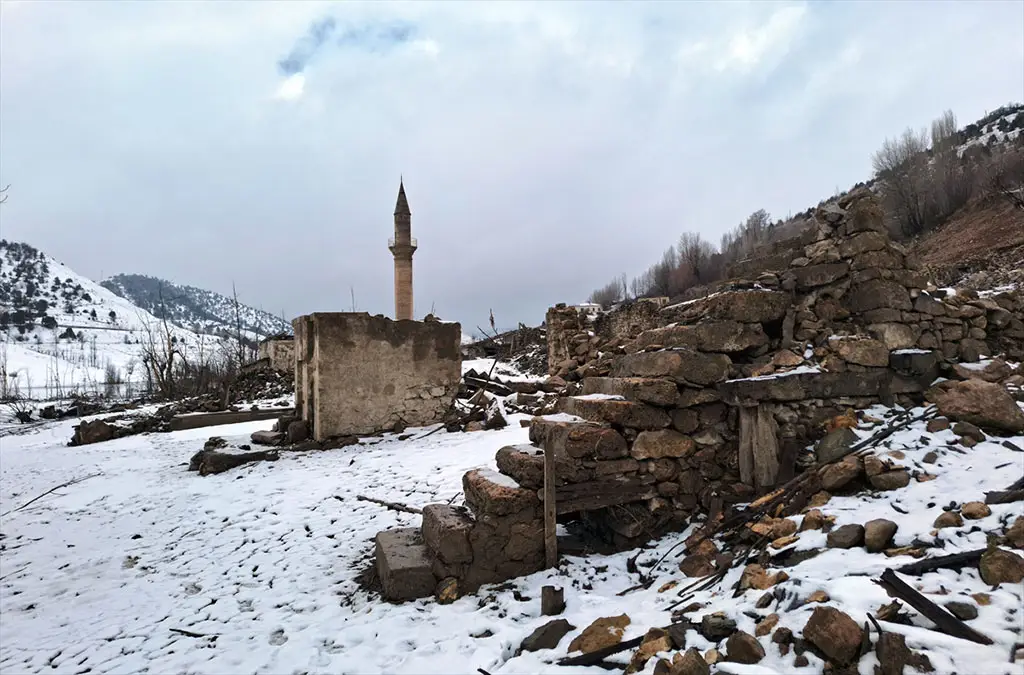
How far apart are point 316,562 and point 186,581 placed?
1130 millimetres

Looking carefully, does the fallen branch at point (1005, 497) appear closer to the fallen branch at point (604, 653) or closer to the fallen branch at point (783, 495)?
the fallen branch at point (783, 495)

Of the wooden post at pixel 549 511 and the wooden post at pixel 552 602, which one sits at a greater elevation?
the wooden post at pixel 549 511

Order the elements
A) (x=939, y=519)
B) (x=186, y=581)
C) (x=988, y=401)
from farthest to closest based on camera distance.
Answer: (x=186, y=581) < (x=988, y=401) < (x=939, y=519)

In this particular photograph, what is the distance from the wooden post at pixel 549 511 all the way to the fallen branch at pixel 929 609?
7.50ft

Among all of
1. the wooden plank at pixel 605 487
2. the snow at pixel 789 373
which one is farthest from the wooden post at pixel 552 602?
the snow at pixel 789 373

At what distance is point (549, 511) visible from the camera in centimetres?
431

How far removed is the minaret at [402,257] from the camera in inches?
986

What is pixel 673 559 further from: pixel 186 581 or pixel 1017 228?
pixel 1017 228

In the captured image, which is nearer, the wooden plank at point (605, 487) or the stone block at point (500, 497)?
the stone block at point (500, 497)

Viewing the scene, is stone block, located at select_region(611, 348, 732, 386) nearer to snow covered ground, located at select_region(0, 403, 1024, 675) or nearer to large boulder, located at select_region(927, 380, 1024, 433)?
snow covered ground, located at select_region(0, 403, 1024, 675)

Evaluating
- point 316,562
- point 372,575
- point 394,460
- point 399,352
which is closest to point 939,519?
point 372,575

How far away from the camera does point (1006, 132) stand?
3194 centimetres

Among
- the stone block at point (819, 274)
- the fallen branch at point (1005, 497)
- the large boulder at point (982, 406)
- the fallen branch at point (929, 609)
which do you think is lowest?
the fallen branch at point (929, 609)

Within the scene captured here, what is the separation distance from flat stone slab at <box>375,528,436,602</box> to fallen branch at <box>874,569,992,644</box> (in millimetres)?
3011
